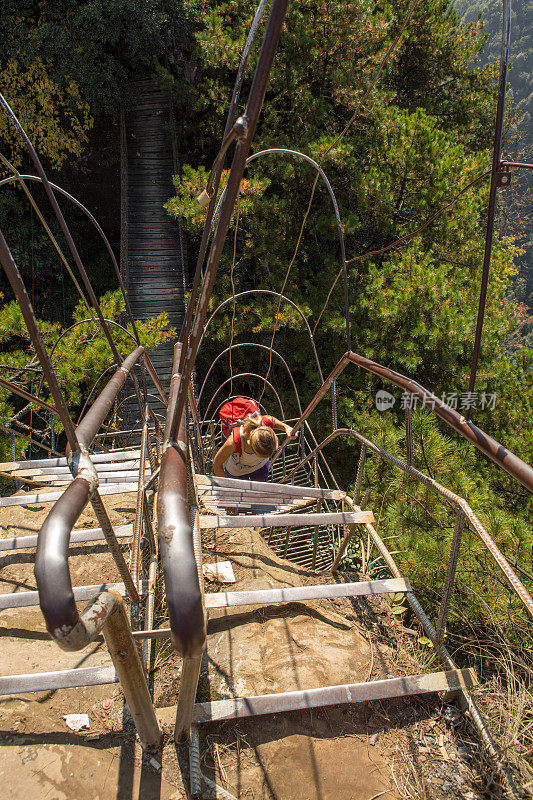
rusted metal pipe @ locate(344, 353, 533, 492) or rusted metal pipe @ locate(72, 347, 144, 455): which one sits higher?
rusted metal pipe @ locate(72, 347, 144, 455)

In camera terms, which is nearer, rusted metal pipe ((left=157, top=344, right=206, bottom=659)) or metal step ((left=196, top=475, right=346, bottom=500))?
rusted metal pipe ((left=157, top=344, right=206, bottom=659))

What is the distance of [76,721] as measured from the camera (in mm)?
1570

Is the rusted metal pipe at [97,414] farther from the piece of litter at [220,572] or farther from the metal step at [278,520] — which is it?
the piece of litter at [220,572]

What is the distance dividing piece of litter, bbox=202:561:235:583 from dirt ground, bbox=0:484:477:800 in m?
0.24

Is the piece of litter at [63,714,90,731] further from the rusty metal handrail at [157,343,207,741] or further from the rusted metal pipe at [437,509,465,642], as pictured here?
the rusted metal pipe at [437,509,465,642]

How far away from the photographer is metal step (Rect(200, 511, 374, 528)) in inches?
80.4

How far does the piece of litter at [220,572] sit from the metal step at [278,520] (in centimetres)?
43

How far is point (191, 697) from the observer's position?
1.24 meters

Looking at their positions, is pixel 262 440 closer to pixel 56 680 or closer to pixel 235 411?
pixel 235 411

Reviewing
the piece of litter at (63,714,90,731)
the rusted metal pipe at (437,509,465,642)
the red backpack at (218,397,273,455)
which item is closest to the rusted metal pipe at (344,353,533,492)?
the rusted metal pipe at (437,509,465,642)

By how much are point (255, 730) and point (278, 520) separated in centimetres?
80

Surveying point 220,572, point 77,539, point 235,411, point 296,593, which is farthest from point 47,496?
point 235,411

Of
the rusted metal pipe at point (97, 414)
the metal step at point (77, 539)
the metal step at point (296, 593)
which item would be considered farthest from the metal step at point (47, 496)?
the rusted metal pipe at point (97, 414)

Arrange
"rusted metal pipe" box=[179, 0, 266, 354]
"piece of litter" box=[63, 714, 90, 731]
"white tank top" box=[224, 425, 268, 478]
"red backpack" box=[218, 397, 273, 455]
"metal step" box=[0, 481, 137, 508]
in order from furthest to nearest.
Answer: "red backpack" box=[218, 397, 273, 455], "white tank top" box=[224, 425, 268, 478], "metal step" box=[0, 481, 137, 508], "piece of litter" box=[63, 714, 90, 731], "rusted metal pipe" box=[179, 0, 266, 354]
